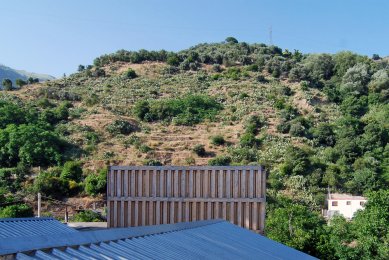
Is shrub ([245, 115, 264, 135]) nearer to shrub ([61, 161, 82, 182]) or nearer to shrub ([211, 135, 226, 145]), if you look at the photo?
shrub ([211, 135, 226, 145])

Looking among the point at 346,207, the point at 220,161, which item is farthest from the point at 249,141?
the point at 346,207

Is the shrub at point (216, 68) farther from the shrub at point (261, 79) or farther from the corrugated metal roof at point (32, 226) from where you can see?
the corrugated metal roof at point (32, 226)

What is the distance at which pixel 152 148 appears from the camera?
147 feet

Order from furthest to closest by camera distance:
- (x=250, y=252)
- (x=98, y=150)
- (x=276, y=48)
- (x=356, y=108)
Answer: (x=276, y=48) → (x=356, y=108) → (x=98, y=150) → (x=250, y=252)

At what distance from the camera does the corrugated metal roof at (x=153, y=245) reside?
4.39 meters

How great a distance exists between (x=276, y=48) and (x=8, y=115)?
4541cm

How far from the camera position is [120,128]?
4812cm

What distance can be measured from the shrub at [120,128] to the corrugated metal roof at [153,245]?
3824cm

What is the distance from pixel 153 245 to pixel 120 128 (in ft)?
139

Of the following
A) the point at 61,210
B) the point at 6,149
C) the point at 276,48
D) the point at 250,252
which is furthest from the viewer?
the point at 276,48

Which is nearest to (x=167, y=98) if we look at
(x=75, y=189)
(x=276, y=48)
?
(x=75, y=189)

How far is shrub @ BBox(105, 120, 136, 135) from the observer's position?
157ft

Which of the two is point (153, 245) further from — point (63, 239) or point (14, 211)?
point (14, 211)

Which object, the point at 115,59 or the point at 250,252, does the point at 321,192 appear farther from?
the point at 115,59
